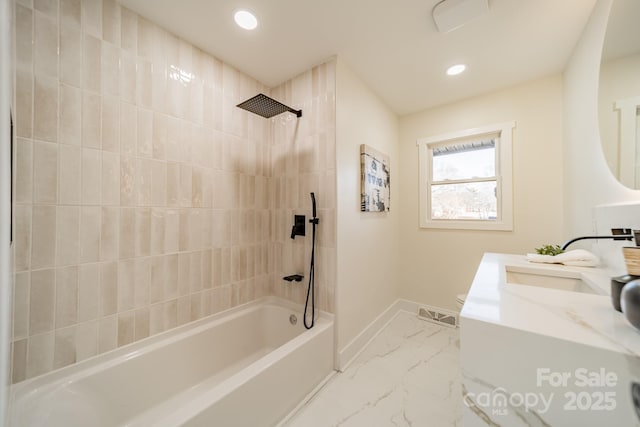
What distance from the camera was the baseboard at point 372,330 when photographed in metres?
1.80

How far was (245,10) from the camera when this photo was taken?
1.37 meters

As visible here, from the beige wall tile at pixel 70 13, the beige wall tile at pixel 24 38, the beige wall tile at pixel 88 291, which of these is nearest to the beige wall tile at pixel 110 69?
the beige wall tile at pixel 70 13

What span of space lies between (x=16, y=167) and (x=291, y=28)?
1.66 m

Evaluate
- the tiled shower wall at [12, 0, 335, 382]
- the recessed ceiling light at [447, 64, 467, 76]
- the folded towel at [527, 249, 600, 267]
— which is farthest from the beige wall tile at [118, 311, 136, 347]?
the recessed ceiling light at [447, 64, 467, 76]

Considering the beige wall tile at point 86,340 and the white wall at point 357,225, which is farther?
the white wall at point 357,225

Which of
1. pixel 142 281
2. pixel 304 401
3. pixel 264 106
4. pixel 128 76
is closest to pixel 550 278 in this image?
pixel 304 401

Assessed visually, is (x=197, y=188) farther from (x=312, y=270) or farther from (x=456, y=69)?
(x=456, y=69)

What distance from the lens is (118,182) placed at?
129 centimetres

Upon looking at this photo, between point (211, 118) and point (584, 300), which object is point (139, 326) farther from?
point (584, 300)

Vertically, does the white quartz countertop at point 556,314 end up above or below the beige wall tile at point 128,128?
below

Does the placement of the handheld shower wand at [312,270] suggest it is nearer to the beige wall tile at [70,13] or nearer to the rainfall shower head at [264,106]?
the rainfall shower head at [264,106]

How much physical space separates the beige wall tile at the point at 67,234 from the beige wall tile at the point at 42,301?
75 millimetres

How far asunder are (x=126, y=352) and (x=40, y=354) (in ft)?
1.14

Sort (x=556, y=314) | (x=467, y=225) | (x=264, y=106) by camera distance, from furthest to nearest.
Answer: (x=467, y=225) → (x=264, y=106) → (x=556, y=314)
